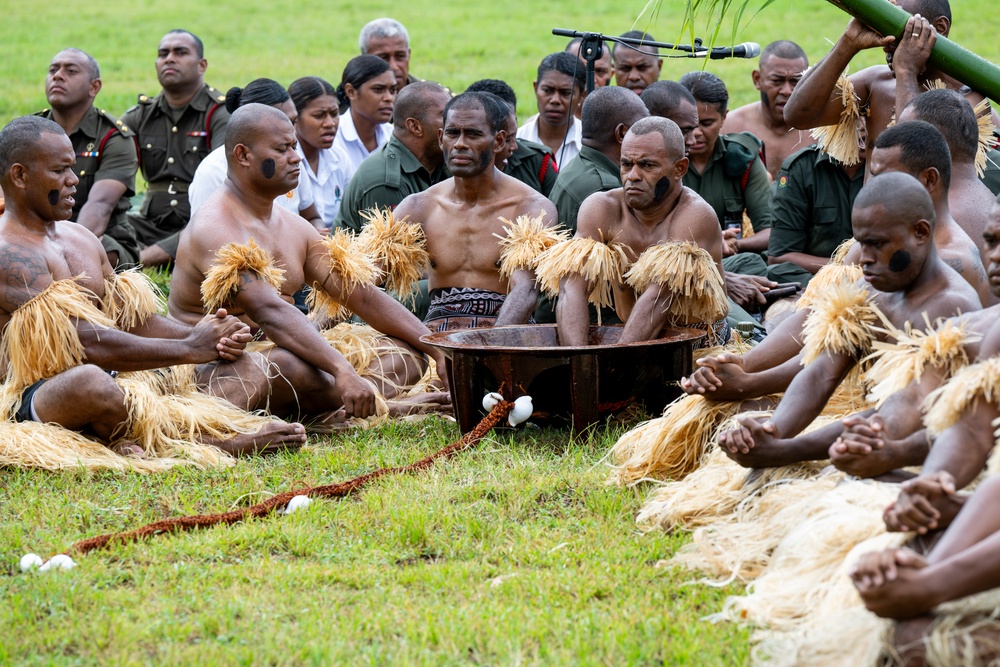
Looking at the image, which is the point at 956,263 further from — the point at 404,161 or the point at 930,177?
the point at 404,161

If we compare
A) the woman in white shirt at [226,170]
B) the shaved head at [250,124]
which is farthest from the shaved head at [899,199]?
the woman in white shirt at [226,170]

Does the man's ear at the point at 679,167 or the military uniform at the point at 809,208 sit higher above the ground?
the man's ear at the point at 679,167

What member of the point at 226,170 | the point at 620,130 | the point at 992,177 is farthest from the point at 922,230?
the point at 226,170

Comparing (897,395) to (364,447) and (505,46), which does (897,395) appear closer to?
(364,447)

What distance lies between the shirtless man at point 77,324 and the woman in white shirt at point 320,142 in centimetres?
284

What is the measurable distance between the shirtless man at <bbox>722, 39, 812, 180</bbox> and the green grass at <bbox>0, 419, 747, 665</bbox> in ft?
14.4

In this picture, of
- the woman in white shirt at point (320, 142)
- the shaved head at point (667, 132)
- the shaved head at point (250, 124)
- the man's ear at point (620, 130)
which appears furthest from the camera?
the woman in white shirt at point (320, 142)

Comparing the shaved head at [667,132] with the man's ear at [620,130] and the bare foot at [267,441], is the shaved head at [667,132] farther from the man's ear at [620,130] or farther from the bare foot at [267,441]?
the bare foot at [267,441]

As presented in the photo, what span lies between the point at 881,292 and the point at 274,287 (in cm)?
291

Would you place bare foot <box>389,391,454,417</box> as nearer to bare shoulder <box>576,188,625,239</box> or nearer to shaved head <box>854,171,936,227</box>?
bare shoulder <box>576,188,625,239</box>

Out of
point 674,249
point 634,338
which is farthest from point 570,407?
point 674,249

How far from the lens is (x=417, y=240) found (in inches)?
260

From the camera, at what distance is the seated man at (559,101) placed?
864cm

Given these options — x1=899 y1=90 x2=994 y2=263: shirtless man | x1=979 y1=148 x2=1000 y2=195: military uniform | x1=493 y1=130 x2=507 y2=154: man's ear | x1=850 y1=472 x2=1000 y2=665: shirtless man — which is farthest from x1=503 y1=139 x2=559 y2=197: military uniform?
x1=850 y1=472 x2=1000 y2=665: shirtless man
